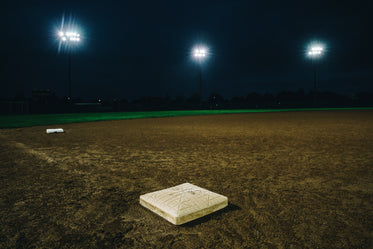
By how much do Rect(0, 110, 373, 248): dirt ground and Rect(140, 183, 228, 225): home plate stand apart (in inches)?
3.0

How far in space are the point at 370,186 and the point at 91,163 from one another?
507cm

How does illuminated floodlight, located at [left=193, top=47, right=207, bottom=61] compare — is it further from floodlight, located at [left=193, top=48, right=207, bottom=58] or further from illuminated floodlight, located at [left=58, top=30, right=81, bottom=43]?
illuminated floodlight, located at [left=58, top=30, right=81, bottom=43]

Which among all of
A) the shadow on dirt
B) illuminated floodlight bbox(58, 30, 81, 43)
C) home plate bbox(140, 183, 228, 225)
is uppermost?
illuminated floodlight bbox(58, 30, 81, 43)

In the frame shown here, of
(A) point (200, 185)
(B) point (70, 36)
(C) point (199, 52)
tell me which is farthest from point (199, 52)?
(A) point (200, 185)

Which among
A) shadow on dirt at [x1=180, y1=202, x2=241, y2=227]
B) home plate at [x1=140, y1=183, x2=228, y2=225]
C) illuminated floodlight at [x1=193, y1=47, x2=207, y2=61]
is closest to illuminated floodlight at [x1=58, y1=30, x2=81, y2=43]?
illuminated floodlight at [x1=193, y1=47, x2=207, y2=61]

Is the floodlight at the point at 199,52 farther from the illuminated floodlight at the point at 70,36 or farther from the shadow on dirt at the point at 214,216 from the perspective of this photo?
the shadow on dirt at the point at 214,216

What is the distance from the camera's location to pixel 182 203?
2707 millimetres

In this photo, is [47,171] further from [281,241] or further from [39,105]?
[39,105]

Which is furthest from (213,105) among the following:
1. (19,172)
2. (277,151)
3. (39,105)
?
(19,172)

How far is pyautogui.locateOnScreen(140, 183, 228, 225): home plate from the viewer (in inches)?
99.0

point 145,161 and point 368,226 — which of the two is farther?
point 145,161

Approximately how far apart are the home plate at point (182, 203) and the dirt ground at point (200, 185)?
75mm

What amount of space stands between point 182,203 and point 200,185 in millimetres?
1019

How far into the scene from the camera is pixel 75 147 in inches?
279
